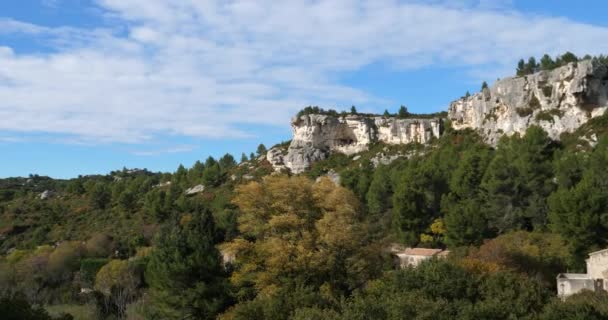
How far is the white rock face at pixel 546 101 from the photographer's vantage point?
57.8 meters

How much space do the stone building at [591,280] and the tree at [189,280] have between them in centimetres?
1476

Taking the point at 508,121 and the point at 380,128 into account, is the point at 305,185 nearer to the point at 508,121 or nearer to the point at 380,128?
the point at 508,121

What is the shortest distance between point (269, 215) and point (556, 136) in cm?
4248

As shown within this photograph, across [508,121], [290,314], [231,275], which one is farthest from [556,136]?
[290,314]

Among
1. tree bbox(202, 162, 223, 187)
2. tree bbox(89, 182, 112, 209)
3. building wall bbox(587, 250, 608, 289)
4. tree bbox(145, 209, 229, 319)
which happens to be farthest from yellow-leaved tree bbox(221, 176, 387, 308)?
tree bbox(202, 162, 223, 187)

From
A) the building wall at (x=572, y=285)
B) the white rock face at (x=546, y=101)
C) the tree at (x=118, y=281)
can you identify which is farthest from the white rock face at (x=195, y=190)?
the building wall at (x=572, y=285)

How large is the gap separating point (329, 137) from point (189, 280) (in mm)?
69082

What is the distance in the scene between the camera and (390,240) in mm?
41031

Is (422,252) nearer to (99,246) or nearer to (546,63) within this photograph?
(99,246)

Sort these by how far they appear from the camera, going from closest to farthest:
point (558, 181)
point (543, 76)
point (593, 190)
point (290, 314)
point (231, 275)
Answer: point (290, 314) < point (231, 275) < point (593, 190) < point (558, 181) < point (543, 76)

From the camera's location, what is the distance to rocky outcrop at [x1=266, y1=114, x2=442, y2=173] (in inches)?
3469

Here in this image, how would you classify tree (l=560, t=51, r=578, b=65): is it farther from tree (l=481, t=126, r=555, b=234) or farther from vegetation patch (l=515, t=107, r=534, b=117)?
tree (l=481, t=126, r=555, b=234)

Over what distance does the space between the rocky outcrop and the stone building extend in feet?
193

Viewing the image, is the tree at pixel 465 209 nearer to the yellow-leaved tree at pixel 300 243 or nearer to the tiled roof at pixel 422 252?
the tiled roof at pixel 422 252
